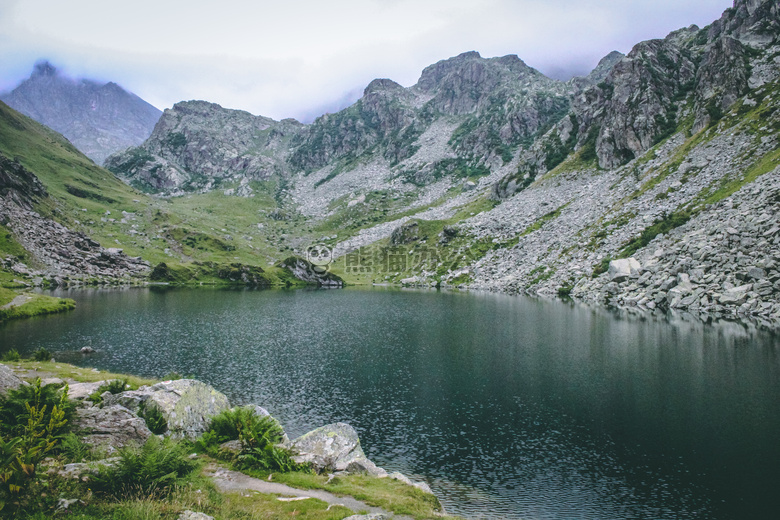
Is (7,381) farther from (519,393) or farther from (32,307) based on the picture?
(32,307)

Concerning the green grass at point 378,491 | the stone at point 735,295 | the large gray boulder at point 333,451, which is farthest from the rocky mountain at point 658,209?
the green grass at point 378,491

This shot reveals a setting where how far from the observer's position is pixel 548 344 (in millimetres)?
55375

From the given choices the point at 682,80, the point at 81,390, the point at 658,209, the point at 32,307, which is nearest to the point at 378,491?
the point at 81,390

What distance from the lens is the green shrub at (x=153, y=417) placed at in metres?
20.5

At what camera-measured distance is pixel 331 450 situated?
22.3 metres

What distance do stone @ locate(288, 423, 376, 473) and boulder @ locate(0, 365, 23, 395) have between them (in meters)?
12.0

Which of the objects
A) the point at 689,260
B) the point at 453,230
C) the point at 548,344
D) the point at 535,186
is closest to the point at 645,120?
the point at 535,186

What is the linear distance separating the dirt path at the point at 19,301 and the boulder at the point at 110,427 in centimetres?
7527

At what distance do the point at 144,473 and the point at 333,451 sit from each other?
11.3 m

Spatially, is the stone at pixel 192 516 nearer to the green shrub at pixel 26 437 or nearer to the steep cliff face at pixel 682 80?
the green shrub at pixel 26 437

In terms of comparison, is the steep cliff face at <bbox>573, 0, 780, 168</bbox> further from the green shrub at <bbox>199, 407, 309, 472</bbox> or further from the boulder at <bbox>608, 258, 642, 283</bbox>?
the green shrub at <bbox>199, 407, 309, 472</bbox>

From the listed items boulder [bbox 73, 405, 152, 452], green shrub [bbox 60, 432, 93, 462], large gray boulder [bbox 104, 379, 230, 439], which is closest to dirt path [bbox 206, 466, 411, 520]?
boulder [bbox 73, 405, 152, 452]

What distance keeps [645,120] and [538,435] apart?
185681mm

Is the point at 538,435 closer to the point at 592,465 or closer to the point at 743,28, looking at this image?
the point at 592,465
